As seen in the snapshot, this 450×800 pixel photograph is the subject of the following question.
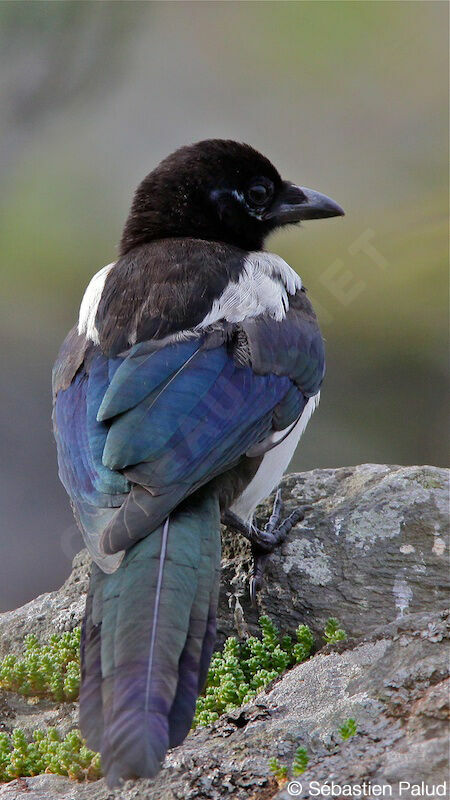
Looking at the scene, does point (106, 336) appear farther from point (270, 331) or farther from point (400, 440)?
point (400, 440)

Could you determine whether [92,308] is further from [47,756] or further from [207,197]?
[47,756]

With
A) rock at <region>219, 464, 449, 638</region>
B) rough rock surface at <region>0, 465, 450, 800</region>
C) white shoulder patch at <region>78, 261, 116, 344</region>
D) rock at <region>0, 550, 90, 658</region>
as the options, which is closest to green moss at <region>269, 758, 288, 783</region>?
rough rock surface at <region>0, 465, 450, 800</region>

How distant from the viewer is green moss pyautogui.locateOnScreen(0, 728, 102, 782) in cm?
234

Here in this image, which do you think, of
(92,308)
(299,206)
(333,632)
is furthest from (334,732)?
(299,206)

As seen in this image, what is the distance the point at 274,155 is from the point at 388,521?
3.11 meters

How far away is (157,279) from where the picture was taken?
9.75 feet

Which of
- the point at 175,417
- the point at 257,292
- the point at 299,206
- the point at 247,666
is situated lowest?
the point at 247,666

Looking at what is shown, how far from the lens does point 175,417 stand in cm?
244

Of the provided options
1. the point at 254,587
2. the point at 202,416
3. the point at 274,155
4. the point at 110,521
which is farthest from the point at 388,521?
the point at 274,155

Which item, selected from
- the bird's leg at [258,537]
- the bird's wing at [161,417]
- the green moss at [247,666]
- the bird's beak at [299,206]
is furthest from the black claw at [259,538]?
the bird's beak at [299,206]

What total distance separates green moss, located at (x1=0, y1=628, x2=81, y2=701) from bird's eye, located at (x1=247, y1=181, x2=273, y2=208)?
1.49m

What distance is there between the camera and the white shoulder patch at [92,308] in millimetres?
2919

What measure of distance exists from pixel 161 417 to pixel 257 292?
70 centimetres

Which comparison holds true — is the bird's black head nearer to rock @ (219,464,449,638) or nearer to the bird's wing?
the bird's wing
